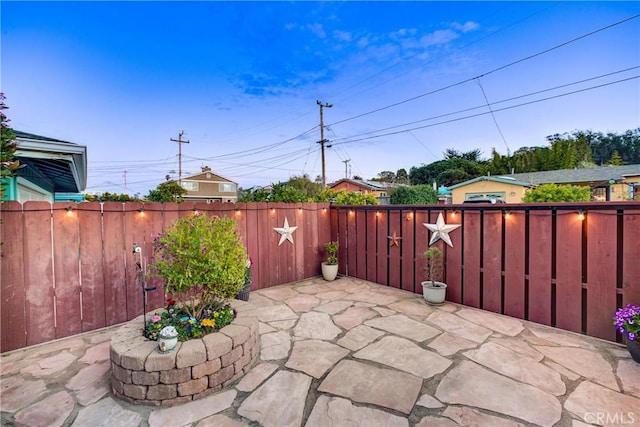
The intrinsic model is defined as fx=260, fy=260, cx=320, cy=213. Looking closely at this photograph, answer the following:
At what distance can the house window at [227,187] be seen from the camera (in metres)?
30.2

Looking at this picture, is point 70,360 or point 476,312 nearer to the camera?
point 70,360

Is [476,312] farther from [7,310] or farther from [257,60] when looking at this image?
[257,60]

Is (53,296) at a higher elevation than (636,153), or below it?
below

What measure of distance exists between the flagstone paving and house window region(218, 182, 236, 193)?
94.2 feet

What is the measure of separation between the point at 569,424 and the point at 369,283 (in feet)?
12.1

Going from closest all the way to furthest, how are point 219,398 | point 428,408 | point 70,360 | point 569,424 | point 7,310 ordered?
point 569,424
point 428,408
point 219,398
point 70,360
point 7,310

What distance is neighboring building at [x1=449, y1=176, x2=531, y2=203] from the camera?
48.8ft

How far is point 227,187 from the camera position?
102ft

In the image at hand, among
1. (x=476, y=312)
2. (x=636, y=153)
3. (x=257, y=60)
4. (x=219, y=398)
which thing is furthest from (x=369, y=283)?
(x=636, y=153)

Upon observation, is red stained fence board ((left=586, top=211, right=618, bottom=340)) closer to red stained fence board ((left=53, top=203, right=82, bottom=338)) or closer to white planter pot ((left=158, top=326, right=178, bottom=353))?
white planter pot ((left=158, top=326, right=178, bottom=353))

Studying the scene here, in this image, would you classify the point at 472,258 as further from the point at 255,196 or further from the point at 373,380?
the point at 255,196

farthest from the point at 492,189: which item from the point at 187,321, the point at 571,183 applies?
the point at 187,321

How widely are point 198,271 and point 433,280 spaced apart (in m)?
3.54

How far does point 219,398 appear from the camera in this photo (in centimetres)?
201
